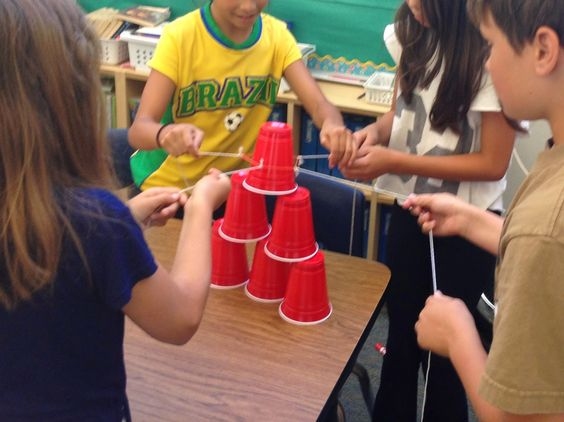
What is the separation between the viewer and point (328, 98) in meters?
2.61

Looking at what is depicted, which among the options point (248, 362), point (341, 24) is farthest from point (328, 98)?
point (248, 362)

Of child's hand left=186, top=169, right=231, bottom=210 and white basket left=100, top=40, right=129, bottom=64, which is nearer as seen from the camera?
child's hand left=186, top=169, right=231, bottom=210

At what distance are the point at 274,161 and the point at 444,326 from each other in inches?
18.1

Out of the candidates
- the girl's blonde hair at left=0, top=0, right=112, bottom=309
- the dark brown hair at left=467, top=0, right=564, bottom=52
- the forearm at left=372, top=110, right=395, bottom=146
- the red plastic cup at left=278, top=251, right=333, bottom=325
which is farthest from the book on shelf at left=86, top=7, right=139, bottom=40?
the dark brown hair at left=467, top=0, right=564, bottom=52

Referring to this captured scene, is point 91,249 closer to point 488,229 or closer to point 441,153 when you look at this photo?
point 488,229

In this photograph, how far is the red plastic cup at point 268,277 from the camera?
4.39 feet

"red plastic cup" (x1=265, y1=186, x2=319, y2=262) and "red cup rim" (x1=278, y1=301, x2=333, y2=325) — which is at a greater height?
"red plastic cup" (x1=265, y1=186, x2=319, y2=262)

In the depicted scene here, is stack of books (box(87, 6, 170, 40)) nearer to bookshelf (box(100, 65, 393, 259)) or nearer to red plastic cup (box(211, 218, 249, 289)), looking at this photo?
bookshelf (box(100, 65, 393, 259))

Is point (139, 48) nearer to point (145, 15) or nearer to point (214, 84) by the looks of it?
point (145, 15)

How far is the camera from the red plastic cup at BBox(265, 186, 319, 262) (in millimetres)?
1288

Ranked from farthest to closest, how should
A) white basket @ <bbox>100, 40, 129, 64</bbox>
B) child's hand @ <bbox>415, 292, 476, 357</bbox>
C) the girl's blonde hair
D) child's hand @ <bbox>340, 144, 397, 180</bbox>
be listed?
white basket @ <bbox>100, 40, 129, 64</bbox> → child's hand @ <bbox>340, 144, 397, 180</bbox> → child's hand @ <bbox>415, 292, 476, 357</bbox> → the girl's blonde hair

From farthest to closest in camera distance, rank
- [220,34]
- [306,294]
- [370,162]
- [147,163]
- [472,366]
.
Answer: [147,163] < [220,34] < [370,162] < [306,294] < [472,366]

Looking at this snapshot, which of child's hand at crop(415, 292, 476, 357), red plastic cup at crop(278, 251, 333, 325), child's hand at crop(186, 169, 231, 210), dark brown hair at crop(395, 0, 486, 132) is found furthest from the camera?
dark brown hair at crop(395, 0, 486, 132)

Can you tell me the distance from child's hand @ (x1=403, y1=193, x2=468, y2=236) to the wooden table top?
7.2 inches
